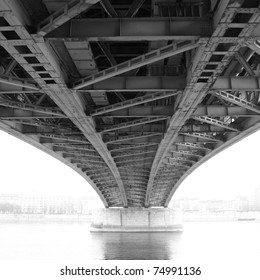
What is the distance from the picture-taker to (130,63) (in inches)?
394

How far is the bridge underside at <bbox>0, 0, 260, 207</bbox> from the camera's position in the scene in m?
8.13

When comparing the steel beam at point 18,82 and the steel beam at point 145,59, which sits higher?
the steel beam at point 18,82

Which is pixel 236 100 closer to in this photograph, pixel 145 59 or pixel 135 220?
pixel 145 59

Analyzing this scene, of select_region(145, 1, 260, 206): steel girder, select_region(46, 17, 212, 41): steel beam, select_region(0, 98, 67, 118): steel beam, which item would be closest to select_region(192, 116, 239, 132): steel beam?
select_region(145, 1, 260, 206): steel girder

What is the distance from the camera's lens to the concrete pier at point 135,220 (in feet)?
216

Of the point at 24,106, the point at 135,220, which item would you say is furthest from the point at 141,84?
the point at 135,220

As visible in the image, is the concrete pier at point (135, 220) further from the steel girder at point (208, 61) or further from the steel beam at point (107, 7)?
the steel beam at point (107, 7)

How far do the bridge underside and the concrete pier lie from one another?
147ft

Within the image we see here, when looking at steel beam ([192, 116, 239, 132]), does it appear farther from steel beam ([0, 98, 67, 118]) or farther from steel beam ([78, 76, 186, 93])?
steel beam ([0, 98, 67, 118])

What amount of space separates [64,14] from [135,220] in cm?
6057

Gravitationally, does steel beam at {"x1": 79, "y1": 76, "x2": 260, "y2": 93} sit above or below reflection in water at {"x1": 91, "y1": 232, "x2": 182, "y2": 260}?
above

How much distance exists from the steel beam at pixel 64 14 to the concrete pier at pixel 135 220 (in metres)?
59.2

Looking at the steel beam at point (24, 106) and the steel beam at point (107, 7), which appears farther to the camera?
the steel beam at point (24, 106)

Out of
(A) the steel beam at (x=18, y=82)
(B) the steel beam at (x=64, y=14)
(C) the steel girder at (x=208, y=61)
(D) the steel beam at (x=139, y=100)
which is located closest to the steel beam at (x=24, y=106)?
(D) the steel beam at (x=139, y=100)
